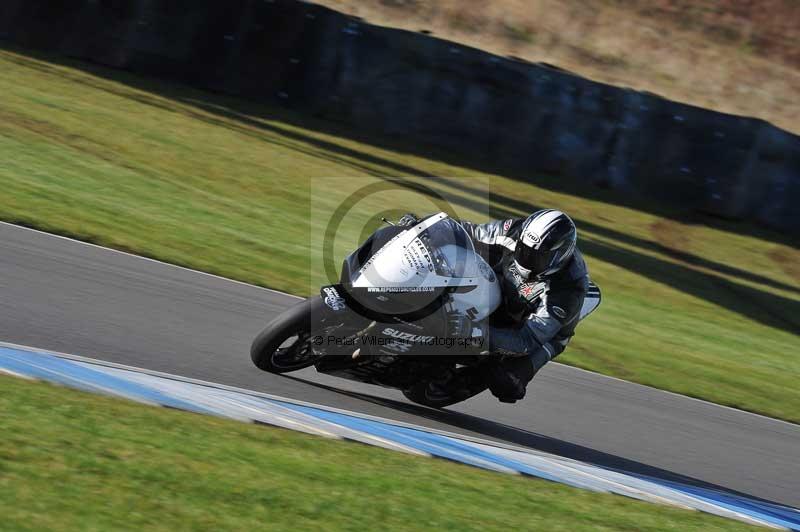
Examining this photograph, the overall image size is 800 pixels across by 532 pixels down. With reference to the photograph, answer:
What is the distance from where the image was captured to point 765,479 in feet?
25.7

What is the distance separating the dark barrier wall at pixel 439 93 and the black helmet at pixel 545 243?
13.7 m

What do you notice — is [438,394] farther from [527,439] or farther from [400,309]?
[400,309]

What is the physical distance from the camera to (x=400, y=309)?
6.12 metres

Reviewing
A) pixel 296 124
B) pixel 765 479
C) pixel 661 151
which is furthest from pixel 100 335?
pixel 661 151

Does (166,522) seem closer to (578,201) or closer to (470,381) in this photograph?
(470,381)

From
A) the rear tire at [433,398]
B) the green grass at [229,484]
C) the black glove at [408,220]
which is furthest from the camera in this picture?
the rear tire at [433,398]

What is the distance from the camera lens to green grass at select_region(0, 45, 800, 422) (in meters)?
10.8

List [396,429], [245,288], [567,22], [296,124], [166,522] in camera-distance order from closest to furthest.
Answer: [166,522] → [396,429] → [245,288] → [296,124] → [567,22]

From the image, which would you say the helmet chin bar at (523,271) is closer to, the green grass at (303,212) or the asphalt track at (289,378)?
the green grass at (303,212)

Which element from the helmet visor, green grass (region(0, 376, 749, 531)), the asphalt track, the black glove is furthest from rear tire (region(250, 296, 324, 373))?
the helmet visor

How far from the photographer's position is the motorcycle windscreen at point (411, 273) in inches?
239

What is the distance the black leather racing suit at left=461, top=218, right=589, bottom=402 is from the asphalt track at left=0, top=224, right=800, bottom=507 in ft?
2.05

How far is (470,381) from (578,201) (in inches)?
520

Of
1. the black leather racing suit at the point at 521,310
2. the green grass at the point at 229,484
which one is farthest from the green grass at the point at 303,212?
the green grass at the point at 229,484
